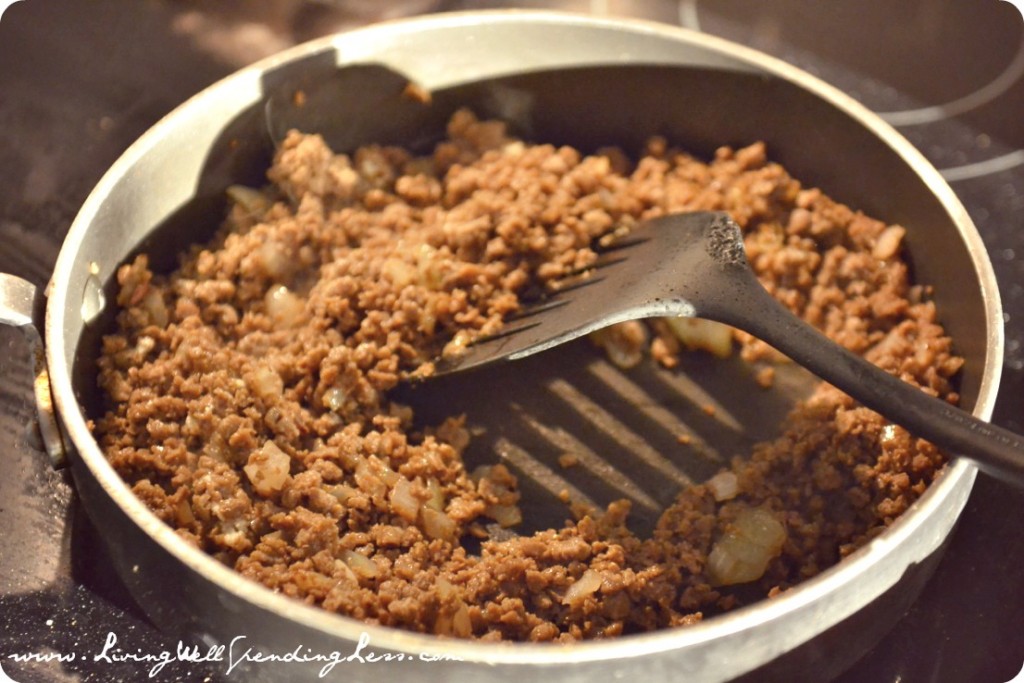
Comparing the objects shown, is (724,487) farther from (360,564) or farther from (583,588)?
(360,564)

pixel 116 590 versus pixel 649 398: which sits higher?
pixel 649 398

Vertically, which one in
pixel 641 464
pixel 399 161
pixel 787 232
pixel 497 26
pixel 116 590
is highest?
pixel 497 26

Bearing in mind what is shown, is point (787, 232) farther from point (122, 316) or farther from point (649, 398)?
point (122, 316)

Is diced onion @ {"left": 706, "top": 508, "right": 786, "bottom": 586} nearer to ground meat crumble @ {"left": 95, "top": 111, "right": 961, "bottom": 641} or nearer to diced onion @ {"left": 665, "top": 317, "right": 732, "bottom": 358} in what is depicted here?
ground meat crumble @ {"left": 95, "top": 111, "right": 961, "bottom": 641}

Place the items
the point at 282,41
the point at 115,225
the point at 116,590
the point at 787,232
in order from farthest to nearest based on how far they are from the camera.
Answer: the point at 282,41, the point at 787,232, the point at 115,225, the point at 116,590

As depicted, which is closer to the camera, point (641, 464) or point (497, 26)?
point (641, 464)

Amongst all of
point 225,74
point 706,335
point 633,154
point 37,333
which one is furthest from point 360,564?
point 225,74

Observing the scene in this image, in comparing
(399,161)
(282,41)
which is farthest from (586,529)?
(282,41)
